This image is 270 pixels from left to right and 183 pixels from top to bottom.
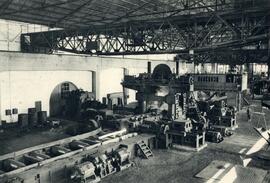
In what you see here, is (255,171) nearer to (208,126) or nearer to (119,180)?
(119,180)

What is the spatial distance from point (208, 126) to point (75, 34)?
37.4 ft

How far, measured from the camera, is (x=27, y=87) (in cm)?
2027

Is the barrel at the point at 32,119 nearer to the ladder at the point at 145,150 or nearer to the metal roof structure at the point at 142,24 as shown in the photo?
the metal roof structure at the point at 142,24

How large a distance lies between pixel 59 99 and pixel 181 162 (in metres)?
13.5

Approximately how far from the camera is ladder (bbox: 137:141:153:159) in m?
13.9

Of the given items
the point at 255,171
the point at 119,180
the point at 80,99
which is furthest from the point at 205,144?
the point at 80,99

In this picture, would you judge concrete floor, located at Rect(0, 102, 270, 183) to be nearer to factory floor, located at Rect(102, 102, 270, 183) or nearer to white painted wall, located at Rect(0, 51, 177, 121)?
factory floor, located at Rect(102, 102, 270, 183)

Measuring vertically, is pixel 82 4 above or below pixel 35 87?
above

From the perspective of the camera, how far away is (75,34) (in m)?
19.6

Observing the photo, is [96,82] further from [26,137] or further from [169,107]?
[26,137]

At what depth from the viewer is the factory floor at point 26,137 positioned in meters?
14.5

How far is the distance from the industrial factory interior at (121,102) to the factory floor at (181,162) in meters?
0.05

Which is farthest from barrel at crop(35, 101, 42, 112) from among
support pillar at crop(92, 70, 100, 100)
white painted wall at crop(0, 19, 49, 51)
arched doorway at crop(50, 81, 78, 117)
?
support pillar at crop(92, 70, 100, 100)

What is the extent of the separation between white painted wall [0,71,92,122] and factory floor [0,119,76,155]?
2247 mm
